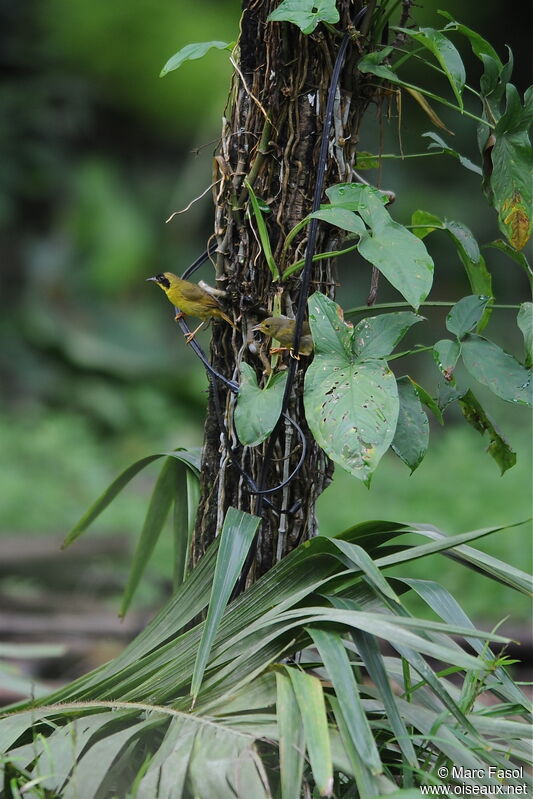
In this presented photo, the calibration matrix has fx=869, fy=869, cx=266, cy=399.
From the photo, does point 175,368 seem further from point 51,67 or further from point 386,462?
point 51,67

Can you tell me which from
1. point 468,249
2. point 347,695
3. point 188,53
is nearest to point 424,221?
point 468,249

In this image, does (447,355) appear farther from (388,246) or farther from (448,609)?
(448,609)

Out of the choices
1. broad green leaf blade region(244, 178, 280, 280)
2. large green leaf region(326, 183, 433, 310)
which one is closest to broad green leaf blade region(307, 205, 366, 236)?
large green leaf region(326, 183, 433, 310)

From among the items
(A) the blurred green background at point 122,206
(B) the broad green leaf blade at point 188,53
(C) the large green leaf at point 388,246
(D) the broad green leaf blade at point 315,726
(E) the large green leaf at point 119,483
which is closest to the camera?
(D) the broad green leaf blade at point 315,726

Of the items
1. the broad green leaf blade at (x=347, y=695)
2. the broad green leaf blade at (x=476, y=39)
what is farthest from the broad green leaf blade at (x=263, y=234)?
the broad green leaf blade at (x=347, y=695)

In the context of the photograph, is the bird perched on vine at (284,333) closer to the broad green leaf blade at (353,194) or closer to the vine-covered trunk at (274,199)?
the vine-covered trunk at (274,199)

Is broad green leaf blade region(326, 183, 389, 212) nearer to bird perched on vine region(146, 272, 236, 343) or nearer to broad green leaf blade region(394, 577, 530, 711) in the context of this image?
bird perched on vine region(146, 272, 236, 343)

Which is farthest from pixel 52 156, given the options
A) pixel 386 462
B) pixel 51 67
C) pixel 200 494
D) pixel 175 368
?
pixel 200 494
